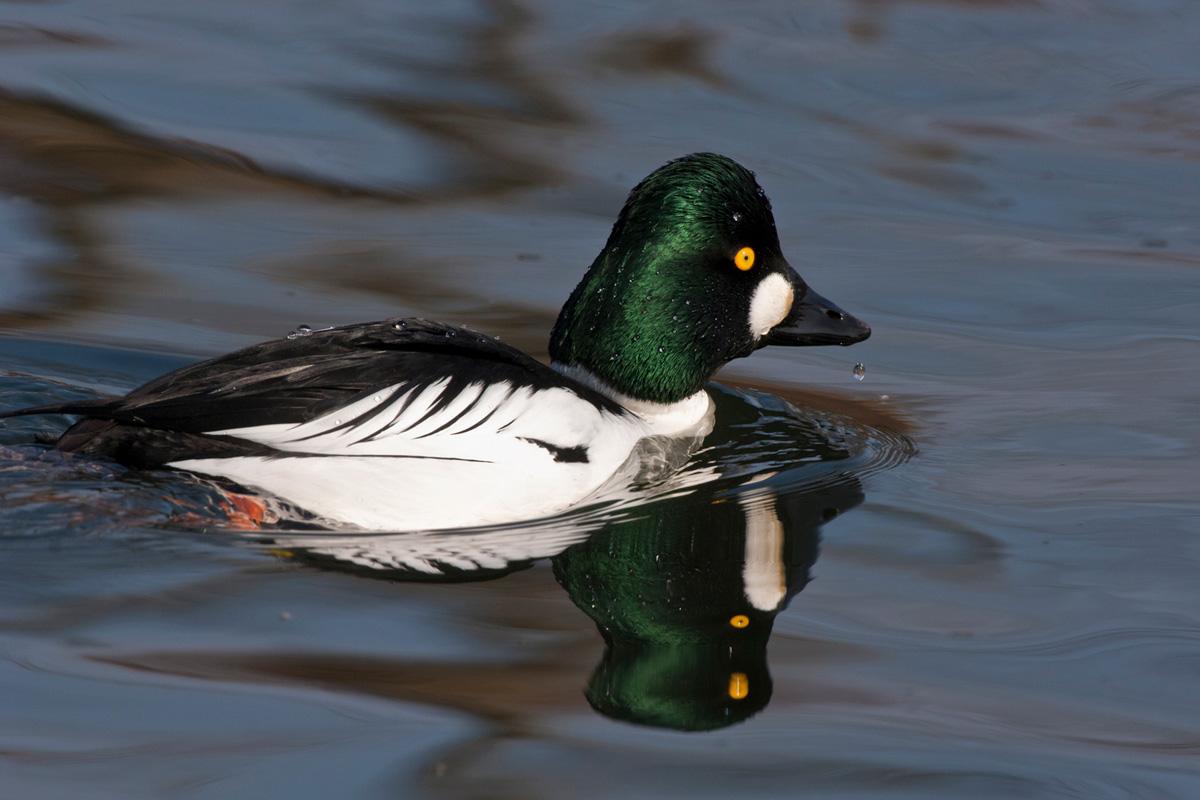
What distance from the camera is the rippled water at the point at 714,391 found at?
3.49 meters

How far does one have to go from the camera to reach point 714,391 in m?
6.26

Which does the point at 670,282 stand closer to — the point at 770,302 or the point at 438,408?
the point at 770,302

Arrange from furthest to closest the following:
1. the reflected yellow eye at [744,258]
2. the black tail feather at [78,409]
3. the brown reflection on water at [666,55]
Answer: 1. the brown reflection on water at [666,55]
2. the reflected yellow eye at [744,258]
3. the black tail feather at [78,409]

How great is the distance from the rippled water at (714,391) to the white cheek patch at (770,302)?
1.60 feet

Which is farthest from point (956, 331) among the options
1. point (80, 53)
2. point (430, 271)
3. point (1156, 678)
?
point (80, 53)

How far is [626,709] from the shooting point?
11.8 feet

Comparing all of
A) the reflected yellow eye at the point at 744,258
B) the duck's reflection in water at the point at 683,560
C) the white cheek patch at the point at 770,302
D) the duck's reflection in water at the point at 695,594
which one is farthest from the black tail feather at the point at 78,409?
the white cheek patch at the point at 770,302

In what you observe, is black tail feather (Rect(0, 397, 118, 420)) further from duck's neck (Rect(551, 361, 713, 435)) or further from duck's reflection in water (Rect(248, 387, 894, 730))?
duck's neck (Rect(551, 361, 713, 435))

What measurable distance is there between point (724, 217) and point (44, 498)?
8.40 ft

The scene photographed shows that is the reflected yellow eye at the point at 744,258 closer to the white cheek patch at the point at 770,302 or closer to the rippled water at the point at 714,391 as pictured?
the white cheek patch at the point at 770,302

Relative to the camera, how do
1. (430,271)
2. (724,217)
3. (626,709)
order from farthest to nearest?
(430,271)
(724,217)
(626,709)

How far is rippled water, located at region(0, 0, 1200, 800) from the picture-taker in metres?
3.49

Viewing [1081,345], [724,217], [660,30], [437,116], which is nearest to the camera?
[724,217]

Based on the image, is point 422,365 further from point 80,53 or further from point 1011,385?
point 80,53
